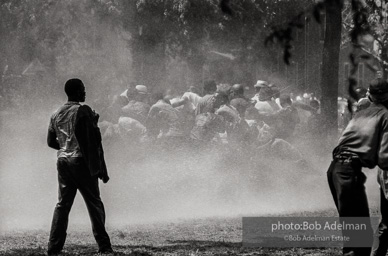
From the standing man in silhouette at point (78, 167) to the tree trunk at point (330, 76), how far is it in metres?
7.19

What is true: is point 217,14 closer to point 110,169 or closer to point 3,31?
point 3,31

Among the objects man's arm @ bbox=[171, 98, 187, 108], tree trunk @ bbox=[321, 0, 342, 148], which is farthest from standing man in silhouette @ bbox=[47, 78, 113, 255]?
man's arm @ bbox=[171, 98, 187, 108]

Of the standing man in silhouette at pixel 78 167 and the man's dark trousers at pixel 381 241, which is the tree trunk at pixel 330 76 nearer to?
the standing man in silhouette at pixel 78 167

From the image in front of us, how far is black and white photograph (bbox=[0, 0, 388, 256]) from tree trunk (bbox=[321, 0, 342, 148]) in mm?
25

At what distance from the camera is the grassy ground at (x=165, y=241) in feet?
26.0

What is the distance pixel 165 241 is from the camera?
8.85 meters

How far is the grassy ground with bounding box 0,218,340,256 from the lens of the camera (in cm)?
792

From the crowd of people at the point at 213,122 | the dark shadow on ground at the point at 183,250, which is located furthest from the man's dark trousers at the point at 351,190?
the crowd of people at the point at 213,122

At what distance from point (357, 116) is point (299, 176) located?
678 centimetres

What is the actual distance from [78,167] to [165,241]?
179 centimetres

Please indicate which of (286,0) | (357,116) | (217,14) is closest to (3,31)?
(217,14)

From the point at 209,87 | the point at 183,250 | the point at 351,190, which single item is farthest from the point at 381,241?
the point at 209,87

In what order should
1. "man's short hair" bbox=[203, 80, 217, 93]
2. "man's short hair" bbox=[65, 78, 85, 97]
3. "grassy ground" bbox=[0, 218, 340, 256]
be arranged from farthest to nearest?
"man's short hair" bbox=[203, 80, 217, 93] → "grassy ground" bbox=[0, 218, 340, 256] → "man's short hair" bbox=[65, 78, 85, 97]

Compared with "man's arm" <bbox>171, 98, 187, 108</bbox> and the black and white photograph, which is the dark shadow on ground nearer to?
the black and white photograph
